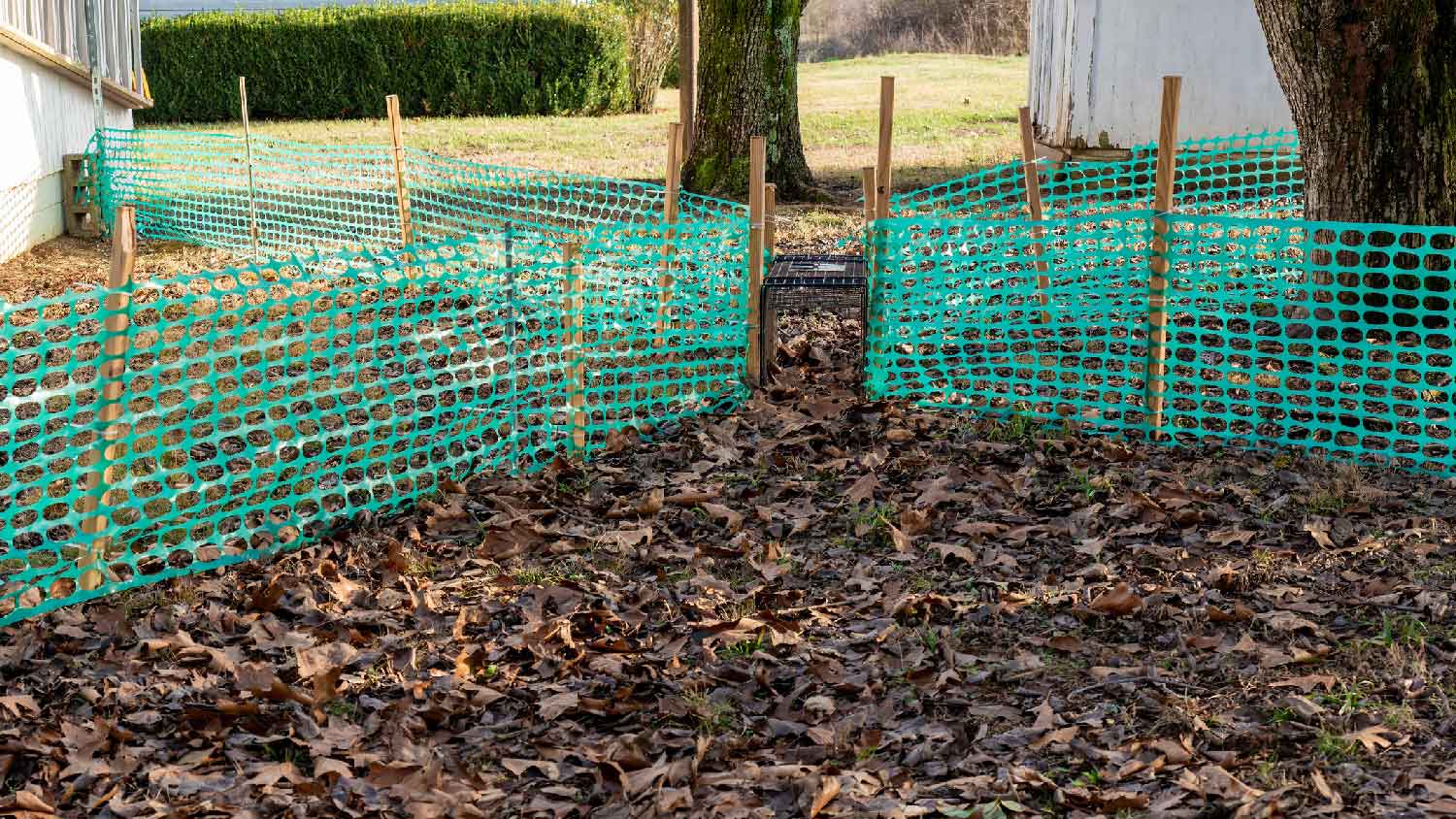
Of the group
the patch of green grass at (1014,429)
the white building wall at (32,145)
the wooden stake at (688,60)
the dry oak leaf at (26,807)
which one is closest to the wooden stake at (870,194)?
the patch of green grass at (1014,429)

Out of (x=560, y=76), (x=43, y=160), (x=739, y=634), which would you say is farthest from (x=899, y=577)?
(x=560, y=76)

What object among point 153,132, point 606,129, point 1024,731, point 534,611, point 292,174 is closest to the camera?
point 1024,731

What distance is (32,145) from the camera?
40.2 feet

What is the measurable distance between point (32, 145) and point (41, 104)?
19.3 inches

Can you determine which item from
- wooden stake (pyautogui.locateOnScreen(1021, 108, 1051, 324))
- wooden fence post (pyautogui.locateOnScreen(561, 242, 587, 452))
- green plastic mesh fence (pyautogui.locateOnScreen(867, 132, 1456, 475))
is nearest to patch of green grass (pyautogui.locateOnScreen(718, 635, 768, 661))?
wooden fence post (pyautogui.locateOnScreen(561, 242, 587, 452))

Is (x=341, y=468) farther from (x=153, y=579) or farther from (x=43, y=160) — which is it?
(x=43, y=160)

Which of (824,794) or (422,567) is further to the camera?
(422,567)

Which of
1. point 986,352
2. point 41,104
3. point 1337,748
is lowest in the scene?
point 1337,748

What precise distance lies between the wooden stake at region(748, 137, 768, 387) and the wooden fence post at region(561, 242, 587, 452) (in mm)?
1109

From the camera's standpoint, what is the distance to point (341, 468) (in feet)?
A: 19.5

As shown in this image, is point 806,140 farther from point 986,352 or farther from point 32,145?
point 986,352

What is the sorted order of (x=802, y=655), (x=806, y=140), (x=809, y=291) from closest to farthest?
1. (x=802, y=655)
2. (x=809, y=291)
3. (x=806, y=140)

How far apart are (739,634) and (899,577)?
0.80 m

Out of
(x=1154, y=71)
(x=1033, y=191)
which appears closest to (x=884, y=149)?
(x=1033, y=191)
